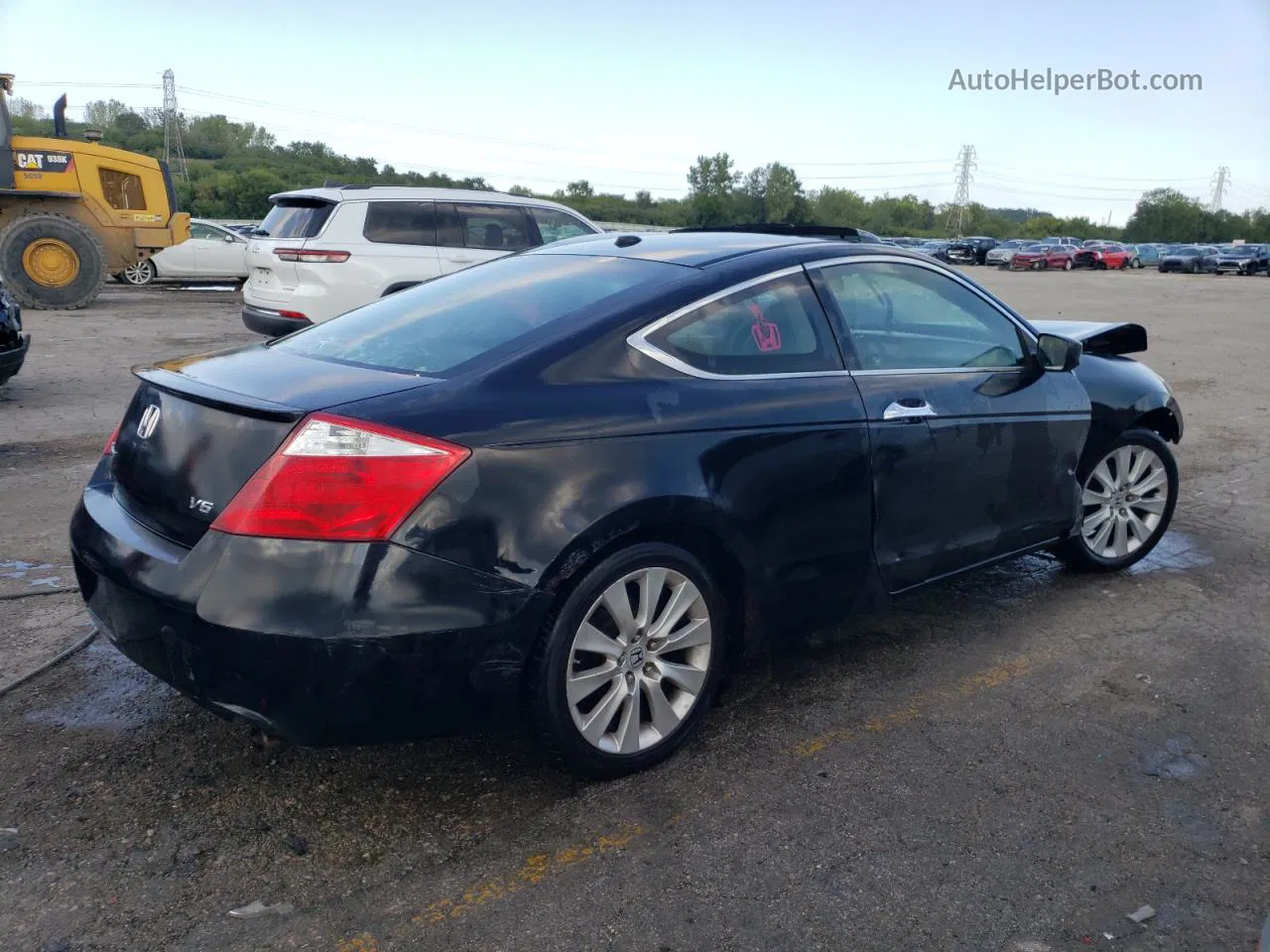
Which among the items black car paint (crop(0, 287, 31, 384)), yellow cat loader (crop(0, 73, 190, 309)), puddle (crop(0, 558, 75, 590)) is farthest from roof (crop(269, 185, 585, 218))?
puddle (crop(0, 558, 75, 590))

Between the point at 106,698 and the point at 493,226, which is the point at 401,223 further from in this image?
the point at 106,698

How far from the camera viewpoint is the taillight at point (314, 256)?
420 inches

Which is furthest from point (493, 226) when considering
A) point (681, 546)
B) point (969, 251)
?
point (969, 251)

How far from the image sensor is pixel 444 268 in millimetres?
11398

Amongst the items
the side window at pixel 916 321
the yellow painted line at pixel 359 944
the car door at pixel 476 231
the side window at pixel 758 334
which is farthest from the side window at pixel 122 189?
the yellow painted line at pixel 359 944

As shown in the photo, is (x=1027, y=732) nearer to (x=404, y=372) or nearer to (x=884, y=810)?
(x=884, y=810)

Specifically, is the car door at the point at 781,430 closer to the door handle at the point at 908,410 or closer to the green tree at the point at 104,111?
the door handle at the point at 908,410

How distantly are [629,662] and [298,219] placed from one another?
9.21 meters

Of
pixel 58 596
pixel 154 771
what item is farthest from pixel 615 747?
pixel 58 596

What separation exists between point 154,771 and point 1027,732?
8.87ft

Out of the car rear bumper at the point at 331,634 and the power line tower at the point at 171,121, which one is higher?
the power line tower at the point at 171,121

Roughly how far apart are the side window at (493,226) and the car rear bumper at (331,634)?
30.5 ft

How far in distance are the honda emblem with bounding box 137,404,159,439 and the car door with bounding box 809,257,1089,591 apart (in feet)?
7.13

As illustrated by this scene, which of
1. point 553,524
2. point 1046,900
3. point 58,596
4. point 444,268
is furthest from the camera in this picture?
point 444,268
